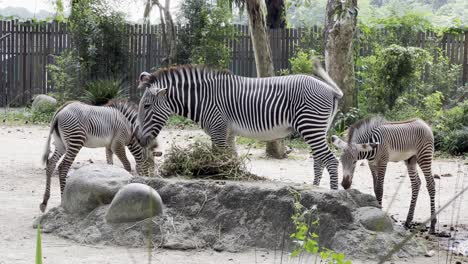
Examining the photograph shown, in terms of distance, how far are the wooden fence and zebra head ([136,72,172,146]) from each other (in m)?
14.9

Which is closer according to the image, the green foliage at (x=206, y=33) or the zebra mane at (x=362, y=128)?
the zebra mane at (x=362, y=128)

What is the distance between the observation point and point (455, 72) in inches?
826

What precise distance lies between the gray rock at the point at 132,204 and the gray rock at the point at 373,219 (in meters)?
2.08

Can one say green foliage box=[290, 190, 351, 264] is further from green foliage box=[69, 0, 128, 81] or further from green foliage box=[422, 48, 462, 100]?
green foliage box=[69, 0, 128, 81]

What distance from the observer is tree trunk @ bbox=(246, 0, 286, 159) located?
1452 cm

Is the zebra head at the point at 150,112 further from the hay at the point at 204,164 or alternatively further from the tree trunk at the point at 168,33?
the tree trunk at the point at 168,33

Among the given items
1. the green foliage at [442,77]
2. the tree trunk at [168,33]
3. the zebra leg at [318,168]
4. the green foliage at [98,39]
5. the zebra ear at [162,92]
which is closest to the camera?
the zebra ear at [162,92]

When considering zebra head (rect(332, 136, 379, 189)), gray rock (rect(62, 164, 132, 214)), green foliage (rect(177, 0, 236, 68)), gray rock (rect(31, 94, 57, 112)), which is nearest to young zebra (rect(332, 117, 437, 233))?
zebra head (rect(332, 136, 379, 189))

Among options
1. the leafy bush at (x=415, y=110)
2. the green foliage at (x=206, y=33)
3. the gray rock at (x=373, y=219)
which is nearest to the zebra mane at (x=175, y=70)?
the gray rock at (x=373, y=219)

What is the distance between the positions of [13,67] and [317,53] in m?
10.7

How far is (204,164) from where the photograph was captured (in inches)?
317

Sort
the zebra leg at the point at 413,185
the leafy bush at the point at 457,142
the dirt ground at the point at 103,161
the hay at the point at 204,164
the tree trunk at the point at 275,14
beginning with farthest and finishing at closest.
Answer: the tree trunk at the point at 275,14, the leafy bush at the point at 457,142, the zebra leg at the point at 413,185, the hay at the point at 204,164, the dirt ground at the point at 103,161

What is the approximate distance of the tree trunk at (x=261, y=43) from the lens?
14.5 meters

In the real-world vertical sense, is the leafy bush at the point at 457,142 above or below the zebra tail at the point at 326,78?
below
